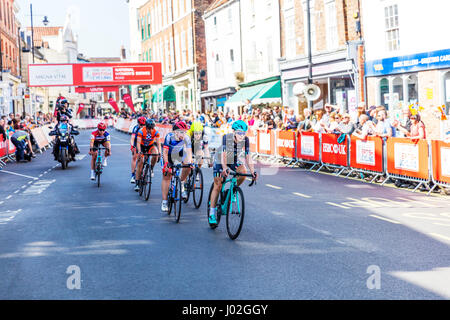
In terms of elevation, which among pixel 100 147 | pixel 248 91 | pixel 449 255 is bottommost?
pixel 449 255

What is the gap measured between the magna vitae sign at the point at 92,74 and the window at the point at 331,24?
23834mm

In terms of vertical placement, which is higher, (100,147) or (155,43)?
(155,43)

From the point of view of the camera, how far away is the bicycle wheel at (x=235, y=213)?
29.5 feet

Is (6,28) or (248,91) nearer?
(248,91)

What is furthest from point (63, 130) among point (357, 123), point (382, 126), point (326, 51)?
point (326, 51)

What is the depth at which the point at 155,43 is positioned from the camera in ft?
225

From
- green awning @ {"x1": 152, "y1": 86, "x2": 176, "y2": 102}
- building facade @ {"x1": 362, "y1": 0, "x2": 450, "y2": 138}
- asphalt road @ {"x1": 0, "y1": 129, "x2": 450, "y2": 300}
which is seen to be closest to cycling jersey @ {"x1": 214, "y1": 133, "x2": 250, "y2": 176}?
asphalt road @ {"x1": 0, "y1": 129, "x2": 450, "y2": 300}

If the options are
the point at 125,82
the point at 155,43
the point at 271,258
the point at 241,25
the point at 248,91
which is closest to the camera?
the point at 271,258

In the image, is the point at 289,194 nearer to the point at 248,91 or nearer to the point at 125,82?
the point at 248,91

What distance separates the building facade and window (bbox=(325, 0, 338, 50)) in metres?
2.29

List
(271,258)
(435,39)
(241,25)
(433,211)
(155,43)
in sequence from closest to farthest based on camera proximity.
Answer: (271,258)
(433,211)
(435,39)
(241,25)
(155,43)

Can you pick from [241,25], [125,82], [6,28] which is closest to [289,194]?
[241,25]

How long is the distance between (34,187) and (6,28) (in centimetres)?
3816

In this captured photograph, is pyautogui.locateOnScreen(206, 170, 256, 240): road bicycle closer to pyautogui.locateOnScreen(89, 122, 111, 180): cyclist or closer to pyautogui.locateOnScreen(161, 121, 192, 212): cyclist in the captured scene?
pyautogui.locateOnScreen(161, 121, 192, 212): cyclist
